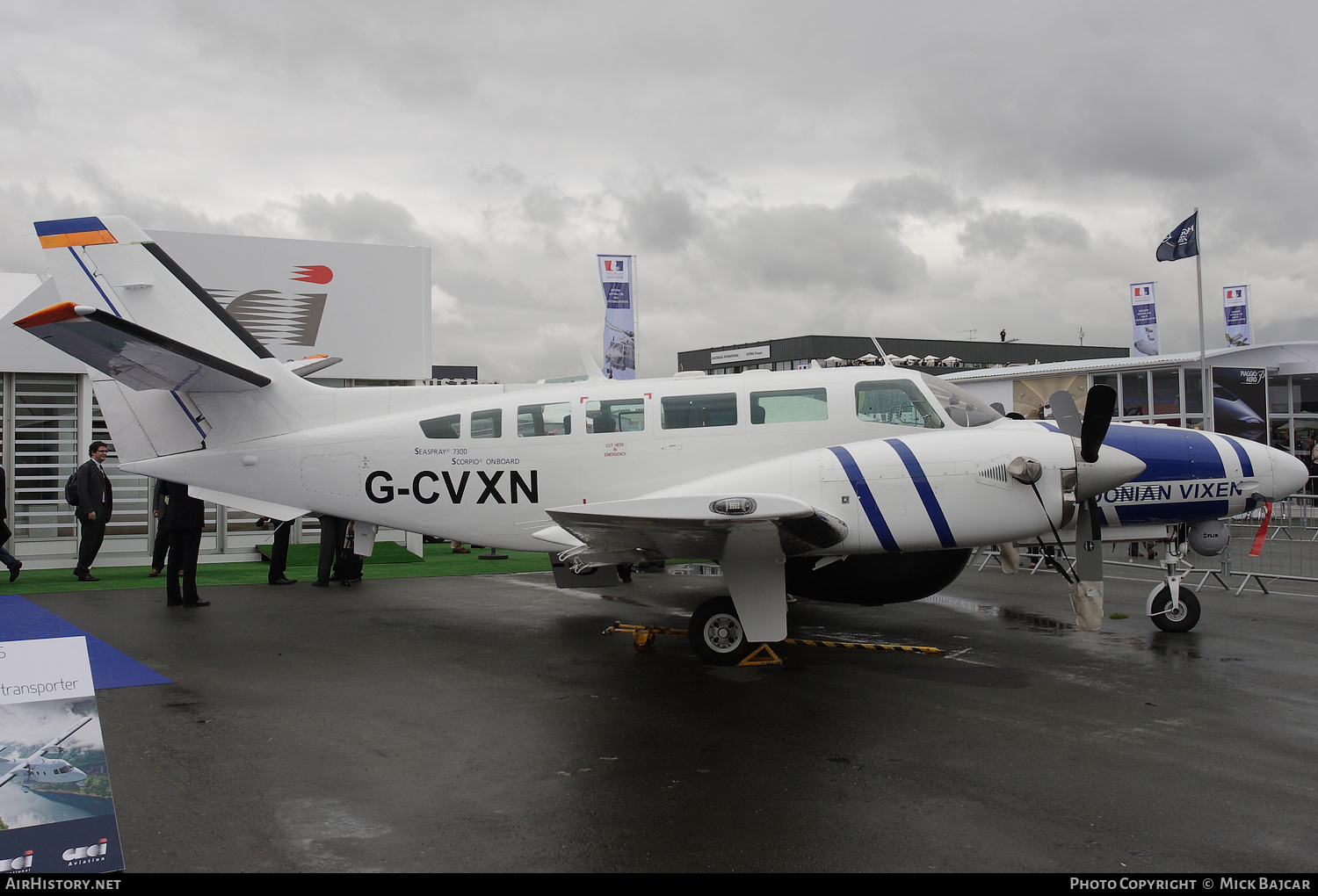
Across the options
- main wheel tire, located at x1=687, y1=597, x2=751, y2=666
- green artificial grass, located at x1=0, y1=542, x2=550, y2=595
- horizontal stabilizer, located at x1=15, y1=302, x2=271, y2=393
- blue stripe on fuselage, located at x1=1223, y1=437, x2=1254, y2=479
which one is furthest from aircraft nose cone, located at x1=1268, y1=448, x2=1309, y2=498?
horizontal stabilizer, located at x1=15, y1=302, x2=271, y2=393

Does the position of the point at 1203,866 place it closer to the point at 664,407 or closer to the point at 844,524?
the point at 844,524

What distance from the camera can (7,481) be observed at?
1457 centimetres

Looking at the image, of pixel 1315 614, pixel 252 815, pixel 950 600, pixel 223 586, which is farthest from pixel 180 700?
pixel 1315 614

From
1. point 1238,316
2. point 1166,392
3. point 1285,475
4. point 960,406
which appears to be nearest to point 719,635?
point 960,406

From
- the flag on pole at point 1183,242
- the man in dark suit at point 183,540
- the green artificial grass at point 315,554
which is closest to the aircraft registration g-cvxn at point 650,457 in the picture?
the man in dark suit at point 183,540

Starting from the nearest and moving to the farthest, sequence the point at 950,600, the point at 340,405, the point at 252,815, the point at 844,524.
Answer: the point at 252,815, the point at 844,524, the point at 340,405, the point at 950,600

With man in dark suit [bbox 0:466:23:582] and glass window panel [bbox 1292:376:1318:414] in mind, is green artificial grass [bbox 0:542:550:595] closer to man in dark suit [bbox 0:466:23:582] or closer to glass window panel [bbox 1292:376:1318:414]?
man in dark suit [bbox 0:466:23:582]

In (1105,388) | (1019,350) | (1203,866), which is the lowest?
(1203,866)

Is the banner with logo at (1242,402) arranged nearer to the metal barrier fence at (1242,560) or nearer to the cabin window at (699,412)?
the metal barrier fence at (1242,560)

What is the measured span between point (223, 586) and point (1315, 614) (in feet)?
48.7

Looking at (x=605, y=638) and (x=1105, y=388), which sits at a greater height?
(x=1105, y=388)

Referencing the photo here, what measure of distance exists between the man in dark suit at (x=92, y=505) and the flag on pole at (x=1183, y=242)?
19.7m

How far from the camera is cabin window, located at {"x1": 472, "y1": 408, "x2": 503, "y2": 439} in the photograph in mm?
9094

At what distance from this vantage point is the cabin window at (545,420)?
897cm
